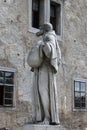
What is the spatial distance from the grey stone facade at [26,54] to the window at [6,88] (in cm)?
24

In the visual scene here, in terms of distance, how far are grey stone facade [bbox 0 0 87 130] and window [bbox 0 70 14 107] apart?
24cm

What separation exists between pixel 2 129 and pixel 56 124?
26.3 feet

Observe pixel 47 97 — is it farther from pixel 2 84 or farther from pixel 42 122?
pixel 2 84

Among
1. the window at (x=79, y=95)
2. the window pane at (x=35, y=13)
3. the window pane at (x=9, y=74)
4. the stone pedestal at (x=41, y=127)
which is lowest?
the stone pedestal at (x=41, y=127)

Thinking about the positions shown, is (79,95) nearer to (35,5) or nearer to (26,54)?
(26,54)

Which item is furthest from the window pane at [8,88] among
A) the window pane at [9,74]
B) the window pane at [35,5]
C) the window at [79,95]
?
the window at [79,95]

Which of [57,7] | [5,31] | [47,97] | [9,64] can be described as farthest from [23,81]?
[47,97]

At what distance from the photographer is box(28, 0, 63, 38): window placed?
17.6 meters

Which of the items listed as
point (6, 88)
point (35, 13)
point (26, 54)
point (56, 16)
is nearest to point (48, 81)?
point (6, 88)

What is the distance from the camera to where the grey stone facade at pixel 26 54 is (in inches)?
634

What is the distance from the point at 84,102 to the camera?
20.3 m

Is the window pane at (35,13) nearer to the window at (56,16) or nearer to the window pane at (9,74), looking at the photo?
the window at (56,16)

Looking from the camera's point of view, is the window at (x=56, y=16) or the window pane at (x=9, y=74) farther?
the window at (x=56, y=16)

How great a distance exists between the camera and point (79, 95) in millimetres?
20031
